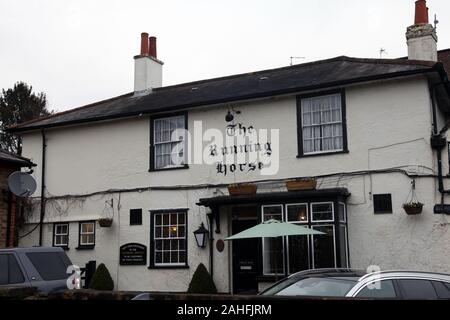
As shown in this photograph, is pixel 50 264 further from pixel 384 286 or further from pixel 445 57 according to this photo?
pixel 445 57

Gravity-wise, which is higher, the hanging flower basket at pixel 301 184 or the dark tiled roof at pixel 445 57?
the dark tiled roof at pixel 445 57

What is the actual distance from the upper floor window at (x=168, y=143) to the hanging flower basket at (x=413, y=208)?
723cm

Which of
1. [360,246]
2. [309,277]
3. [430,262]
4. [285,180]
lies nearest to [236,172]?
[285,180]

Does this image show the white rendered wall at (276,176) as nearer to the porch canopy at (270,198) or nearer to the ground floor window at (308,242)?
the porch canopy at (270,198)

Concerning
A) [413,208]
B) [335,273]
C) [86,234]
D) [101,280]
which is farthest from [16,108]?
[335,273]

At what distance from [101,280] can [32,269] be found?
7571 millimetres

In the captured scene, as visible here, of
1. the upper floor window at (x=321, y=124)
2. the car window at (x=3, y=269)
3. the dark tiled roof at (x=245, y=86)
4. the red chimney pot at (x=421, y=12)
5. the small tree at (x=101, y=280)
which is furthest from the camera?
the small tree at (x=101, y=280)

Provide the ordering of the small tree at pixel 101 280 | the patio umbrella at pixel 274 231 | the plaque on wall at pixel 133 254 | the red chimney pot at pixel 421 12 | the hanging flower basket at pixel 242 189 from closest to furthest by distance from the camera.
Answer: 1. the patio umbrella at pixel 274 231
2. the hanging flower basket at pixel 242 189
3. the red chimney pot at pixel 421 12
4. the small tree at pixel 101 280
5. the plaque on wall at pixel 133 254

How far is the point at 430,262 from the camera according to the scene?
1372 cm

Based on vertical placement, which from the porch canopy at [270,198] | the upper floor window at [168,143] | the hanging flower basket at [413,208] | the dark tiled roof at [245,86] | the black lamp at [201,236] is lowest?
the black lamp at [201,236]

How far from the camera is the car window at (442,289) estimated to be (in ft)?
20.8

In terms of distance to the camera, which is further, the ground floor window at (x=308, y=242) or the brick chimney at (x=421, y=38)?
the brick chimney at (x=421, y=38)

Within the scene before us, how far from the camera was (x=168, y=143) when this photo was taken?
715 inches

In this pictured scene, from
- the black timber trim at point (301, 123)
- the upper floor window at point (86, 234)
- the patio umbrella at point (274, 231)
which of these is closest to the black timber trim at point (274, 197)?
the black timber trim at point (301, 123)
